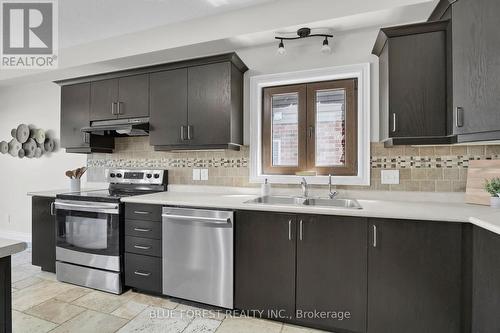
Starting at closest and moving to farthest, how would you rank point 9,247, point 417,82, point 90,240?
point 9,247 < point 417,82 < point 90,240

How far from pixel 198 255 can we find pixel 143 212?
653mm

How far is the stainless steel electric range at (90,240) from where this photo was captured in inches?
92.5

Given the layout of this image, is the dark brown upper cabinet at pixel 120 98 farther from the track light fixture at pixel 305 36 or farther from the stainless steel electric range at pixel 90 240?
the track light fixture at pixel 305 36

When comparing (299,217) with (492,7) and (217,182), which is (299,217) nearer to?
(217,182)

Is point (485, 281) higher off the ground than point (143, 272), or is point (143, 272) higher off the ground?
point (485, 281)

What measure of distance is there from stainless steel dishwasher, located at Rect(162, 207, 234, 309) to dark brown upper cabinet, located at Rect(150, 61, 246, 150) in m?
0.75

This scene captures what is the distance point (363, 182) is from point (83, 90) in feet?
10.6

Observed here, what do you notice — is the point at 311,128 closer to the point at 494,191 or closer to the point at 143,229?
the point at 494,191

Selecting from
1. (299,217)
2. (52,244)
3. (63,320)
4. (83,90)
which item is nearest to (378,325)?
(299,217)

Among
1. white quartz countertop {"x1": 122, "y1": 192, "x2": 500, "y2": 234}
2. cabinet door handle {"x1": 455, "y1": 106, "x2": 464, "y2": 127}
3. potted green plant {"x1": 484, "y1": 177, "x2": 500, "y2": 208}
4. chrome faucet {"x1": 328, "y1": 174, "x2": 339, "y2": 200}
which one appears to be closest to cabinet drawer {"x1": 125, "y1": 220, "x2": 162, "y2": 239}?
white quartz countertop {"x1": 122, "y1": 192, "x2": 500, "y2": 234}

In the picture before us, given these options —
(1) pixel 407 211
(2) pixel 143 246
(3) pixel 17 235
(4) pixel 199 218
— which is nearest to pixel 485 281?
(1) pixel 407 211

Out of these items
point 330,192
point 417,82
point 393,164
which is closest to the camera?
point 417,82

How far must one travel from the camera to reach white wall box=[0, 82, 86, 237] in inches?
146

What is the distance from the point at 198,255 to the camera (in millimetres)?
2090
